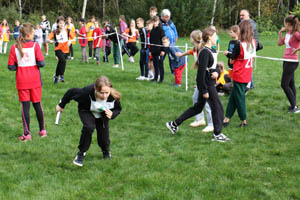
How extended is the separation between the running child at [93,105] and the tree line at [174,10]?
34.1 metres

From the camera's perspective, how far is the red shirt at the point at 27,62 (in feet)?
21.8

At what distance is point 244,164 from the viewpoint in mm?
5742

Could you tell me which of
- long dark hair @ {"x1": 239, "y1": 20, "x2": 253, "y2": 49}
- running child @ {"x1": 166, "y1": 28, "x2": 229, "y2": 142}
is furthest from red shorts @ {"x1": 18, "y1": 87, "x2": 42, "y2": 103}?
long dark hair @ {"x1": 239, "y1": 20, "x2": 253, "y2": 49}

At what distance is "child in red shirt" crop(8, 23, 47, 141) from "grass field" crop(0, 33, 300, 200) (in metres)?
0.71

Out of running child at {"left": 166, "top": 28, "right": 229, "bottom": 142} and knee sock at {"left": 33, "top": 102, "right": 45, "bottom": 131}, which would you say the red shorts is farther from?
running child at {"left": 166, "top": 28, "right": 229, "bottom": 142}

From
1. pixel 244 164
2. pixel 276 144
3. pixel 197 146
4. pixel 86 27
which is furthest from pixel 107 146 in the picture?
pixel 86 27

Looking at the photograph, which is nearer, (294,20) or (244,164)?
(244,164)

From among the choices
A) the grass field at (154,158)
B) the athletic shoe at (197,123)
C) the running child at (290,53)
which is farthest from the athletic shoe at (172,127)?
the running child at (290,53)

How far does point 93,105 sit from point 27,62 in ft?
6.59

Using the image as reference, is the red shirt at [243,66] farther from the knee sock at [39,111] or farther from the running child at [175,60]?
the running child at [175,60]

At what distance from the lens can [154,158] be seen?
6.02 metres

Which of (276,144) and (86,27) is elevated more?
(86,27)

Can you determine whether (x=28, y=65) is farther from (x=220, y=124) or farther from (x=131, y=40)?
(x=131, y=40)

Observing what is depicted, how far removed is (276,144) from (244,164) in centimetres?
121
